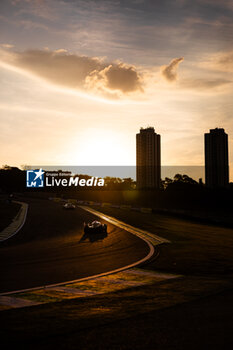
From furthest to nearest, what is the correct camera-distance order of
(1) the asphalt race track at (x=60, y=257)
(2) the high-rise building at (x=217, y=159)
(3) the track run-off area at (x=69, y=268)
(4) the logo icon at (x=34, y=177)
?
1. (2) the high-rise building at (x=217, y=159)
2. (4) the logo icon at (x=34, y=177)
3. (1) the asphalt race track at (x=60, y=257)
4. (3) the track run-off area at (x=69, y=268)

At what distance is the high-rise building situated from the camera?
628 feet

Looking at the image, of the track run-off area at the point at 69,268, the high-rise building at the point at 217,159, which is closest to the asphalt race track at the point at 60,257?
the track run-off area at the point at 69,268

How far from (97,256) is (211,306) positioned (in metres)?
10.5

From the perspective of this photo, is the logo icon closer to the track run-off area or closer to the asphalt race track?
the asphalt race track

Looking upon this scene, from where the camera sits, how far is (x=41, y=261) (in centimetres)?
1658

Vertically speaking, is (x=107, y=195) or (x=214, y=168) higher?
(x=214, y=168)

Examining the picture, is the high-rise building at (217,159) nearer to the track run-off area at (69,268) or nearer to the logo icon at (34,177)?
the logo icon at (34,177)

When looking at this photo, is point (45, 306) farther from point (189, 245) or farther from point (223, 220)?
point (223, 220)

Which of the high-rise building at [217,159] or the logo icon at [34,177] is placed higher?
the high-rise building at [217,159]

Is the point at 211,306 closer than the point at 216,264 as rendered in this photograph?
Yes

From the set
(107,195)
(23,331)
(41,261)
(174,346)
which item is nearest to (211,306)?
(174,346)

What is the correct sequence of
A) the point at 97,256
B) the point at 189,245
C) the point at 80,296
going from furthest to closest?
the point at 189,245
the point at 97,256
the point at 80,296

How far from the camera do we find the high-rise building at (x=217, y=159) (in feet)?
628

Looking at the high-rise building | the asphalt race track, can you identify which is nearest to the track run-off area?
the asphalt race track
